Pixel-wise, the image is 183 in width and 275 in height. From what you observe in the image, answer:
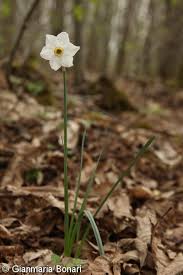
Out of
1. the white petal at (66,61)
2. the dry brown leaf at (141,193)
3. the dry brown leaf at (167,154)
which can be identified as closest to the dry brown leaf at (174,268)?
the dry brown leaf at (141,193)

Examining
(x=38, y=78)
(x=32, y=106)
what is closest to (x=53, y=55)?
(x=32, y=106)

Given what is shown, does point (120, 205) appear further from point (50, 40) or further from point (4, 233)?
point (50, 40)

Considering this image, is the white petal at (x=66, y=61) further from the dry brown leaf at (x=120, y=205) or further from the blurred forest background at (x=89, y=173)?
the dry brown leaf at (x=120, y=205)

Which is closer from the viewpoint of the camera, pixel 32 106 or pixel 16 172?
pixel 16 172

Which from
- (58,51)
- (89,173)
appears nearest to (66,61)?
(58,51)

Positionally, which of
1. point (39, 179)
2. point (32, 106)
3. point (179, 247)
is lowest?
point (179, 247)

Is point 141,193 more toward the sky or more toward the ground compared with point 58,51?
more toward the ground

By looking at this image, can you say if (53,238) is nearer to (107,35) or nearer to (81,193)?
(81,193)

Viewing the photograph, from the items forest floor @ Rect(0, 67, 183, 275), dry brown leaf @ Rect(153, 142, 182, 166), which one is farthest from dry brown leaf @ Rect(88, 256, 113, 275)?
dry brown leaf @ Rect(153, 142, 182, 166)

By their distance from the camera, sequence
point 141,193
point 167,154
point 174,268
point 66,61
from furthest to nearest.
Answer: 1. point 167,154
2. point 141,193
3. point 174,268
4. point 66,61
